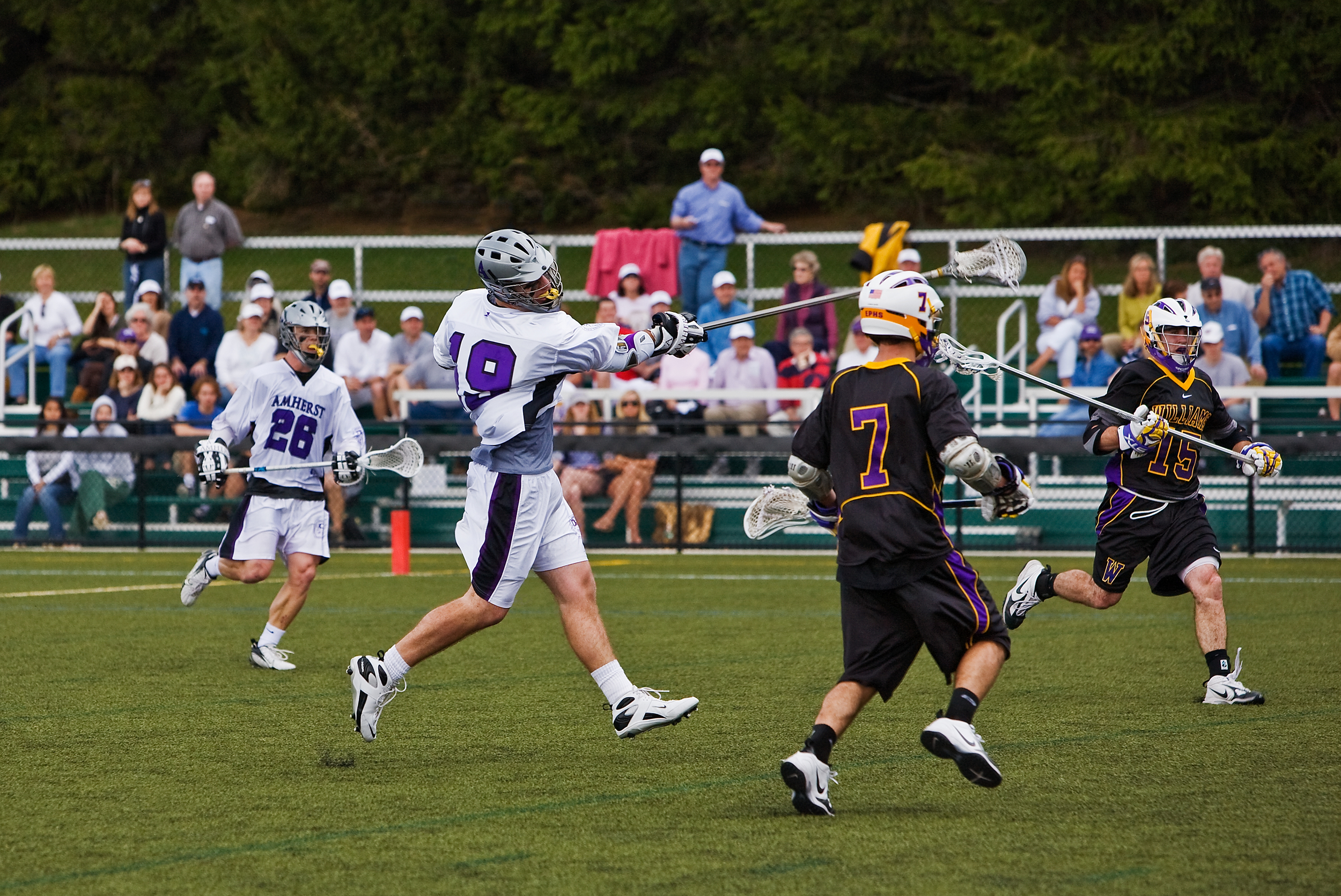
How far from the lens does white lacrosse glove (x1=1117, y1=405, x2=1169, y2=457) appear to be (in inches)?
314

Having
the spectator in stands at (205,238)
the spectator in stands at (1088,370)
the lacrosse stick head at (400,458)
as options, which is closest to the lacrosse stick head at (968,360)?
the lacrosse stick head at (400,458)

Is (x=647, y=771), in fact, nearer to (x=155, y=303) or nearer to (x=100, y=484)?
(x=100, y=484)

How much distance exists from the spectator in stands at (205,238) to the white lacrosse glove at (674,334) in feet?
40.9

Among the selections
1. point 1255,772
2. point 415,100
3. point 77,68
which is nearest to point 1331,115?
point 415,100

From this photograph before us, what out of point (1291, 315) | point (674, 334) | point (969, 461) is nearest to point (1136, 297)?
point (1291, 315)

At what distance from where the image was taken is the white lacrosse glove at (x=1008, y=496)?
5656 millimetres

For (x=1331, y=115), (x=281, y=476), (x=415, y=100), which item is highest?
(x=415, y=100)

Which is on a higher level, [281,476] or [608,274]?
[608,274]

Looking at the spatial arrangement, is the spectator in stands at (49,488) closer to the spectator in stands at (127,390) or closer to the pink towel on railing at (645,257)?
the spectator in stands at (127,390)

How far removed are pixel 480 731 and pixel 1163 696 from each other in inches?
123

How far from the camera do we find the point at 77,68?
45250mm

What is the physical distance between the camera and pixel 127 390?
17.2 meters

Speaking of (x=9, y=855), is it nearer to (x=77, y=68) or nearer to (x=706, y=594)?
(x=706, y=594)

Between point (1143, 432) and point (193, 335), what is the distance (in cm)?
1219
